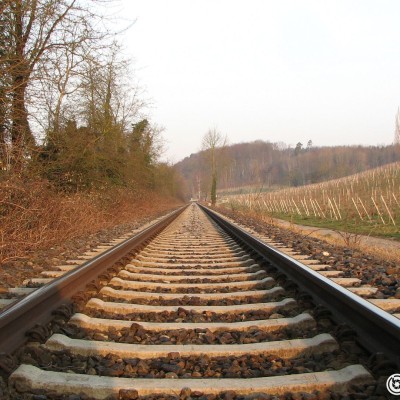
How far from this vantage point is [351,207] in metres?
27.7

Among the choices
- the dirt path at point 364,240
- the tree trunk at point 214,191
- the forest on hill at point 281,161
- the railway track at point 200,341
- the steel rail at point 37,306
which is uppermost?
the forest on hill at point 281,161

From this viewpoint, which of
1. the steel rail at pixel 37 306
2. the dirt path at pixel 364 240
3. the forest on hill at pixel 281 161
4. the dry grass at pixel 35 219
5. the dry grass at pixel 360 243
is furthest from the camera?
the forest on hill at pixel 281 161

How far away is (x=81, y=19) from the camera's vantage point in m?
11.2

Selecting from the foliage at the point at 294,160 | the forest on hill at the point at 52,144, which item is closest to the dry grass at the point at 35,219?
the forest on hill at the point at 52,144

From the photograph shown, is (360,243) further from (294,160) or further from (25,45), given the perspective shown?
(294,160)

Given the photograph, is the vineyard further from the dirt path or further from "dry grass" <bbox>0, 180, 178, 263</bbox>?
"dry grass" <bbox>0, 180, 178, 263</bbox>

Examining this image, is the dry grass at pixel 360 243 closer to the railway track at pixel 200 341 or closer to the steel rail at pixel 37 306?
the railway track at pixel 200 341

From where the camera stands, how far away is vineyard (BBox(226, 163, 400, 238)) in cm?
1927

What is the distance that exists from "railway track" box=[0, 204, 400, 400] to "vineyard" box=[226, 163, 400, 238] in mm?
7103

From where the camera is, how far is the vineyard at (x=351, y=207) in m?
19.3

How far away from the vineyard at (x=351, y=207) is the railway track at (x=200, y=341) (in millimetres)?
7103

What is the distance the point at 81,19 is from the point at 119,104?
13556 millimetres

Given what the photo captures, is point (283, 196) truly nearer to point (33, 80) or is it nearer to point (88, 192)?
point (88, 192)

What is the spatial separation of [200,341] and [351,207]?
26898 millimetres
